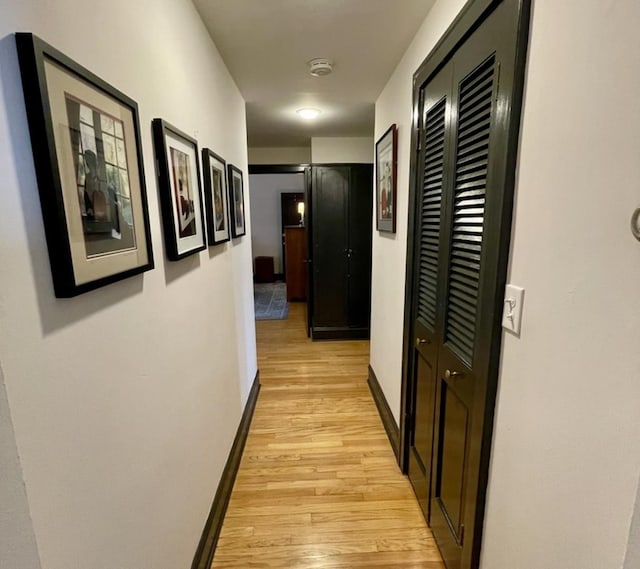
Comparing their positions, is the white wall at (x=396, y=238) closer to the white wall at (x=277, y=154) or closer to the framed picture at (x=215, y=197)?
the framed picture at (x=215, y=197)

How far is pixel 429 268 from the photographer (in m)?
1.55

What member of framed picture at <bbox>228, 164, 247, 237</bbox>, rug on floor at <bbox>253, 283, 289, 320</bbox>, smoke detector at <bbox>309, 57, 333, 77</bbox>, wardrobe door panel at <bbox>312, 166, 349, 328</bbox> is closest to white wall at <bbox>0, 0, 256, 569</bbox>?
framed picture at <bbox>228, 164, 247, 237</bbox>

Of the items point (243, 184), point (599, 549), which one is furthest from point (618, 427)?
Answer: point (243, 184)

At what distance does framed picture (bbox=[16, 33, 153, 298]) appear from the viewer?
0.58 metres

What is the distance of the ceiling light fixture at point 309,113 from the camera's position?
111 inches

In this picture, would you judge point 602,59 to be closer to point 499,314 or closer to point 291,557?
point 499,314

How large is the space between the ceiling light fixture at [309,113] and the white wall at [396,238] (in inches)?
21.9

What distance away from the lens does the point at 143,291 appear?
37.9 inches

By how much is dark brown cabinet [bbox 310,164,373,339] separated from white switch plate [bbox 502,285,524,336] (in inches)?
118

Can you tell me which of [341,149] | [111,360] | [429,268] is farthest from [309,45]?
[341,149]

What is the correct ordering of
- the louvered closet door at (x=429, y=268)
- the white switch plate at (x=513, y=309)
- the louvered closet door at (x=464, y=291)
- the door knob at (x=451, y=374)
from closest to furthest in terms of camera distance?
the white switch plate at (x=513, y=309) < the louvered closet door at (x=464, y=291) < the door knob at (x=451, y=374) < the louvered closet door at (x=429, y=268)

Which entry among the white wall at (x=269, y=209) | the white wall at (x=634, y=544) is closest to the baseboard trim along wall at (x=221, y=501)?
the white wall at (x=634, y=544)

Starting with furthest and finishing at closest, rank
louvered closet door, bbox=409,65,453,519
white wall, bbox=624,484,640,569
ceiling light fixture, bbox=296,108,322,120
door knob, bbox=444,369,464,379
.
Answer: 1. ceiling light fixture, bbox=296,108,322,120
2. louvered closet door, bbox=409,65,453,519
3. door knob, bbox=444,369,464,379
4. white wall, bbox=624,484,640,569

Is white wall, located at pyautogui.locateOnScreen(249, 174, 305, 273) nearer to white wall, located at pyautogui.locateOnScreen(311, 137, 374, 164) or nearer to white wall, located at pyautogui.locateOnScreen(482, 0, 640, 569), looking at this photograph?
white wall, located at pyautogui.locateOnScreen(311, 137, 374, 164)
